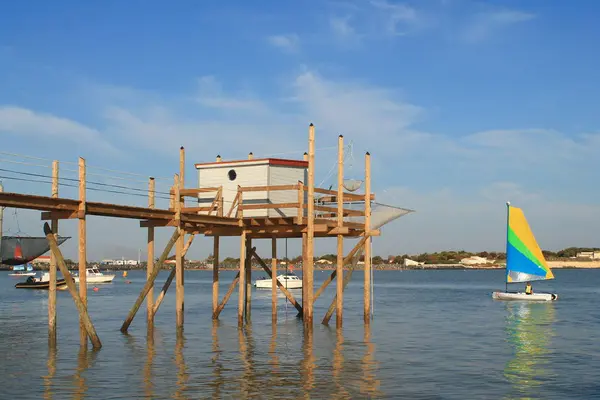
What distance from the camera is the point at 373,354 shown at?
88.0ft

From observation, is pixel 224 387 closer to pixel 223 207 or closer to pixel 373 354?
pixel 373 354

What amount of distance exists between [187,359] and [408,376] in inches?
310

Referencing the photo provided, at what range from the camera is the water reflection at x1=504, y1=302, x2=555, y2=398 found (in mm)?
21484

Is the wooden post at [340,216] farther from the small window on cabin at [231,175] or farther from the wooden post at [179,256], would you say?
the wooden post at [179,256]

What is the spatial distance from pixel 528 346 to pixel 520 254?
32.1 metres

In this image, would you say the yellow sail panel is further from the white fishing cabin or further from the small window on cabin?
the small window on cabin

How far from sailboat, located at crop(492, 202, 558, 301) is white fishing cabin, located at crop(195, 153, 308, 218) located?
107 feet

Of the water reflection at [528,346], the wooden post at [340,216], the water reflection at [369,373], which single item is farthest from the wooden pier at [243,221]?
the water reflection at [528,346]

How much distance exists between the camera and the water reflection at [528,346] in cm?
2148

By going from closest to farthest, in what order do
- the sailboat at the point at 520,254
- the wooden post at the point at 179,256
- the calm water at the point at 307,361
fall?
the calm water at the point at 307,361 → the wooden post at the point at 179,256 → the sailboat at the point at 520,254

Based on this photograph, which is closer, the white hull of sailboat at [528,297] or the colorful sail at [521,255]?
the white hull of sailboat at [528,297]

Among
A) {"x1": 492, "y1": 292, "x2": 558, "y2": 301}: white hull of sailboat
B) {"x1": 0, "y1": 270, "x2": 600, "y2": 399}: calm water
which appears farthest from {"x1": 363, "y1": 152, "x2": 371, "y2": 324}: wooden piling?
{"x1": 492, "y1": 292, "x2": 558, "y2": 301}: white hull of sailboat

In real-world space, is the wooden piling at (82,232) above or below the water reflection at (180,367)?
above

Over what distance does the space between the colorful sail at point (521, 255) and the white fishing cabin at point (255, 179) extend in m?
32.7
